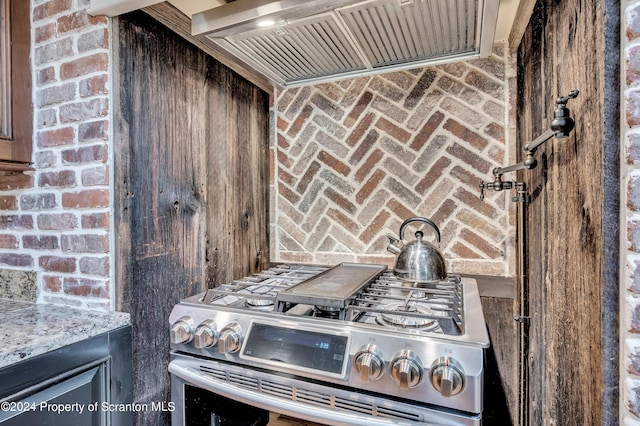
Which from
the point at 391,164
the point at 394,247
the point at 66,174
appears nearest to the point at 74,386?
the point at 66,174

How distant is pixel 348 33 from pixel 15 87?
48.7 inches

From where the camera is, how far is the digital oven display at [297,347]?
95 centimetres

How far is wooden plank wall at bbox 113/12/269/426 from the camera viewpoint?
1205 mm

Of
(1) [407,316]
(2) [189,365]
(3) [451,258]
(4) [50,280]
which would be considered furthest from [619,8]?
(4) [50,280]

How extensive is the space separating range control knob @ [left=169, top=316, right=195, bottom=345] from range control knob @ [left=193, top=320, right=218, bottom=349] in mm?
36

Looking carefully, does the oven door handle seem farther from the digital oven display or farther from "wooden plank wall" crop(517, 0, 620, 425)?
"wooden plank wall" crop(517, 0, 620, 425)

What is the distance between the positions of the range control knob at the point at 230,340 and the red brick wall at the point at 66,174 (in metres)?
0.43

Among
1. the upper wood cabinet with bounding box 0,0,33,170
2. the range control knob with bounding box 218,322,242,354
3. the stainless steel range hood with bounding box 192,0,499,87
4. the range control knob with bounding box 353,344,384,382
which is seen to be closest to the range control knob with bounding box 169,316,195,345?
the range control knob with bounding box 218,322,242,354

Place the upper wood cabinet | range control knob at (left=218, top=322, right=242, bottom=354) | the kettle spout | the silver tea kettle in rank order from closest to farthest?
range control knob at (left=218, top=322, right=242, bottom=354), the upper wood cabinet, the silver tea kettle, the kettle spout

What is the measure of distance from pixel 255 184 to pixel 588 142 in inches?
60.3

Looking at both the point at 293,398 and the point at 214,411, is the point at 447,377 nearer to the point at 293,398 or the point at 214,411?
the point at 293,398

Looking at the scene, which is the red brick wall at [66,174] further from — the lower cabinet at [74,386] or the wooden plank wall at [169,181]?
the lower cabinet at [74,386]

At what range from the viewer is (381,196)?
5.92ft

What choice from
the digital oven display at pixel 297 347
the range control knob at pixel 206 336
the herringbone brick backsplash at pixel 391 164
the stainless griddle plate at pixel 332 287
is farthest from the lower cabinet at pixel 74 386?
the herringbone brick backsplash at pixel 391 164
